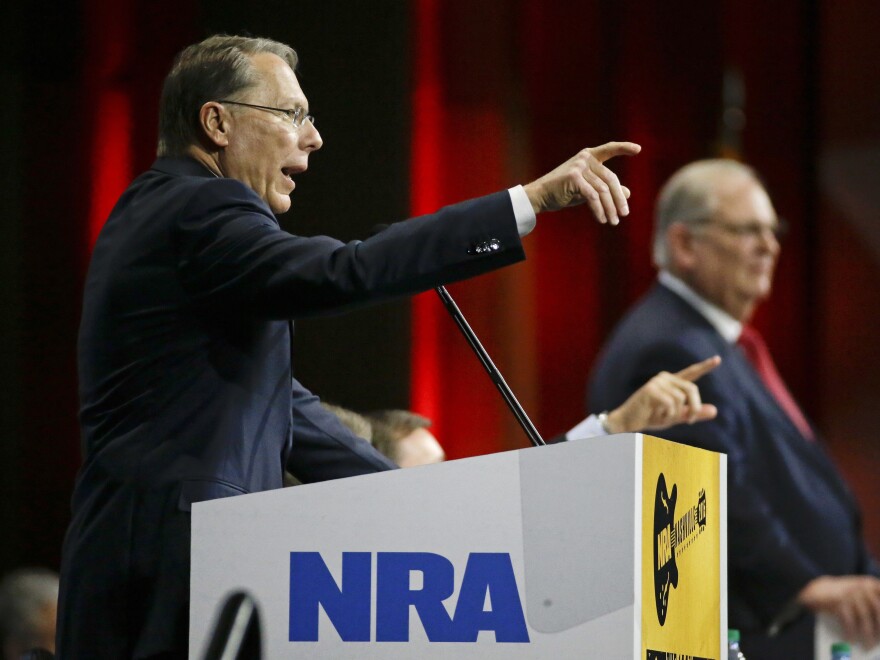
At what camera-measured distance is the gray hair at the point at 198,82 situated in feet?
7.14

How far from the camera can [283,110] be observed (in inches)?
86.5

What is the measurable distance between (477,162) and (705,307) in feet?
5.11

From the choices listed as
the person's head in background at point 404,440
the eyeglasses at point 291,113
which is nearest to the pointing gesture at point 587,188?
the eyeglasses at point 291,113

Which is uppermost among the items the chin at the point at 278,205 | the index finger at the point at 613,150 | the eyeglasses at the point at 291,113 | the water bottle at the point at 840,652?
the eyeglasses at the point at 291,113

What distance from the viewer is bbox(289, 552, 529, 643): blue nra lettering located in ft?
5.21

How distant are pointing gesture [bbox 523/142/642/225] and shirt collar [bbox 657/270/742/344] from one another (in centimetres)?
245

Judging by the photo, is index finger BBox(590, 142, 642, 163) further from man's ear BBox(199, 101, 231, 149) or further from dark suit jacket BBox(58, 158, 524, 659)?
man's ear BBox(199, 101, 231, 149)

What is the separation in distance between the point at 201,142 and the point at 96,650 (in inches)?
31.7

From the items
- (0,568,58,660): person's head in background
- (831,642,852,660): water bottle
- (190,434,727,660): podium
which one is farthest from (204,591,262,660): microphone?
(0,568,58,660): person's head in background

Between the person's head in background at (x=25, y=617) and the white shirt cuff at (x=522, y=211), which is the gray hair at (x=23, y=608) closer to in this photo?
the person's head in background at (x=25, y=617)

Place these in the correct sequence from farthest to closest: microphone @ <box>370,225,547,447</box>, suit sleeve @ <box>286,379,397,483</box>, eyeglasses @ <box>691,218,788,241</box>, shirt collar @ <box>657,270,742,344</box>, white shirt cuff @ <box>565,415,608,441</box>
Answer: eyeglasses @ <box>691,218,788,241</box> < shirt collar @ <box>657,270,742,344</box> < white shirt cuff @ <box>565,415,608,441</box> < suit sleeve @ <box>286,379,397,483</box> < microphone @ <box>370,225,547,447</box>

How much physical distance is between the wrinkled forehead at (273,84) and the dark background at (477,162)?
7.72 feet

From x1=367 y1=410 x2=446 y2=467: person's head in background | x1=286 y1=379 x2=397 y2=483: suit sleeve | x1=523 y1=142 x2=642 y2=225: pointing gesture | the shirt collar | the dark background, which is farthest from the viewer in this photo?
the dark background


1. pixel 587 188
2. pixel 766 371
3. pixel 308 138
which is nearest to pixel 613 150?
pixel 587 188
